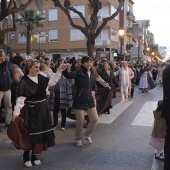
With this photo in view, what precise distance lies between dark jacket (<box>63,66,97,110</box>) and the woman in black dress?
1074 mm

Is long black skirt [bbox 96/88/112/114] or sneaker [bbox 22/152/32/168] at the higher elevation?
long black skirt [bbox 96/88/112/114]

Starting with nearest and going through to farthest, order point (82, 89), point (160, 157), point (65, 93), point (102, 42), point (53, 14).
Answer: point (160, 157) < point (82, 89) < point (65, 93) < point (102, 42) < point (53, 14)

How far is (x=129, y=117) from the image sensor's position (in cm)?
947

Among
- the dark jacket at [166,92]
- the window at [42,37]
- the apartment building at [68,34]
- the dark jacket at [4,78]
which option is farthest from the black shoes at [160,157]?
the window at [42,37]

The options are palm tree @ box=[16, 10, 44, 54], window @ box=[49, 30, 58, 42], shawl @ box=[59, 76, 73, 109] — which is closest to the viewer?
shawl @ box=[59, 76, 73, 109]

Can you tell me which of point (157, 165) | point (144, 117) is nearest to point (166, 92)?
point (157, 165)

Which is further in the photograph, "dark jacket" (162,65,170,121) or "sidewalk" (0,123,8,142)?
"sidewalk" (0,123,8,142)

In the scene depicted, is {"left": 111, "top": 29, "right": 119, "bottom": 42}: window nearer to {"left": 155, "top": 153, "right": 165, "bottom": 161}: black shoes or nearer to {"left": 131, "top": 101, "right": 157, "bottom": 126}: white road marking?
{"left": 131, "top": 101, "right": 157, "bottom": 126}: white road marking

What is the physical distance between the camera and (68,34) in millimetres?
40938

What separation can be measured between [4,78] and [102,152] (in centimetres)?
313

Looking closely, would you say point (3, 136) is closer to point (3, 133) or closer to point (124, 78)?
point (3, 133)

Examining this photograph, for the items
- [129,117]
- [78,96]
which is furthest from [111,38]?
[78,96]

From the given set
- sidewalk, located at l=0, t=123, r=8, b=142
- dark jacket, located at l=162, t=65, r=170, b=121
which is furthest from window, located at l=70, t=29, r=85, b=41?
dark jacket, located at l=162, t=65, r=170, b=121

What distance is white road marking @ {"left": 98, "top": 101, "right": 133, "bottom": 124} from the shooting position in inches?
353
